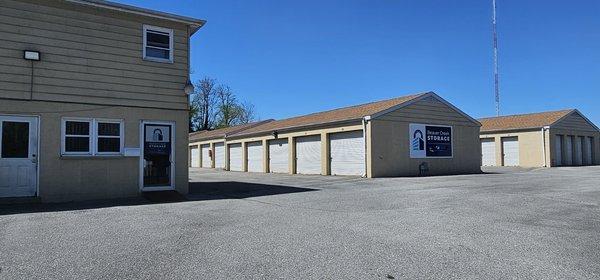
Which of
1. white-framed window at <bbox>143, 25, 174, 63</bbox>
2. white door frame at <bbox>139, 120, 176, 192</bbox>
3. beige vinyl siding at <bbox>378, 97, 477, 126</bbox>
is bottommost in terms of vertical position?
white door frame at <bbox>139, 120, 176, 192</bbox>

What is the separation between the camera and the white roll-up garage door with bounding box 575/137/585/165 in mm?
34875

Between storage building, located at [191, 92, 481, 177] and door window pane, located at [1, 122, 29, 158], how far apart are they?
13853mm

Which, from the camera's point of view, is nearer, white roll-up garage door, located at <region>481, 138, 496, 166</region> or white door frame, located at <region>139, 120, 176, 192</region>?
white door frame, located at <region>139, 120, 176, 192</region>

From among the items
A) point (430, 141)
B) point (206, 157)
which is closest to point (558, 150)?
point (430, 141)

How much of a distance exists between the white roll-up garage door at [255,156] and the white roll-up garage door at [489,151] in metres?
18.1

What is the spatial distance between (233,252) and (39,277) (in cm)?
215

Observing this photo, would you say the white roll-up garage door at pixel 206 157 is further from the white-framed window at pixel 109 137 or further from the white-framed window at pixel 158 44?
the white-framed window at pixel 109 137

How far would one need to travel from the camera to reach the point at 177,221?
823 cm

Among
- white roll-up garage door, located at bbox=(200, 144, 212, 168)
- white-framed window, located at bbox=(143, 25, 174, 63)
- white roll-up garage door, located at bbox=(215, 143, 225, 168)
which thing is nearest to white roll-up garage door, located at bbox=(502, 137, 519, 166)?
white roll-up garage door, located at bbox=(215, 143, 225, 168)

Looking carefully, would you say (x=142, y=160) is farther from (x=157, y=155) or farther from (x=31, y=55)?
(x=31, y=55)

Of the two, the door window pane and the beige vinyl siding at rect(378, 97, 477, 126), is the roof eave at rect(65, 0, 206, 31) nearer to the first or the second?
the door window pane

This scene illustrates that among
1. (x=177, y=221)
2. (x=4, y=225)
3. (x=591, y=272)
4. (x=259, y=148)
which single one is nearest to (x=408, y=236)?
(x=591, y=272)

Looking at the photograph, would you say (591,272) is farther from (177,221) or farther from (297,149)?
(297,149)

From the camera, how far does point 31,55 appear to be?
11.1 meters
